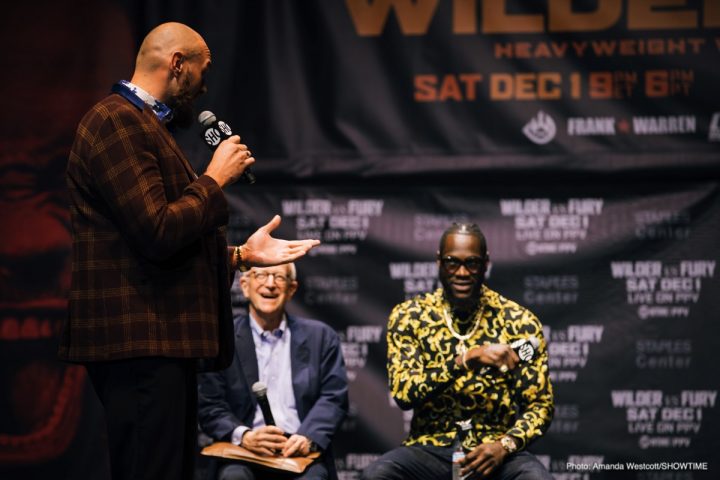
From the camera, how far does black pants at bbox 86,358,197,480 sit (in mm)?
2312

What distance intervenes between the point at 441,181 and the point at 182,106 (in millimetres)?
2501

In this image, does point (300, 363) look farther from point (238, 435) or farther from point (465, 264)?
point (465, 264)

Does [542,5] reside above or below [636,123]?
above

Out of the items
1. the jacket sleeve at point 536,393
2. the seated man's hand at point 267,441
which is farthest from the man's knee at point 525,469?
the seated man's hand at point 267,441

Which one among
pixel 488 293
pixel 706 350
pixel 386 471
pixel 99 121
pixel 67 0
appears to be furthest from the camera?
pixel 67 0

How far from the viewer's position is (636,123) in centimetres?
477

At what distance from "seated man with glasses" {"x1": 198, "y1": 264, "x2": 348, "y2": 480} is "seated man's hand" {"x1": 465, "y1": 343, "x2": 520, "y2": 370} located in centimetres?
80

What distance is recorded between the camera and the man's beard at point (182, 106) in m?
2.50

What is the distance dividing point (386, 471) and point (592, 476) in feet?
4.70

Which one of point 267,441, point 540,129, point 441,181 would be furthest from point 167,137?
point 540,129

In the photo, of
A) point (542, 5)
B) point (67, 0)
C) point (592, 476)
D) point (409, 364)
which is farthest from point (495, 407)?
point (67, 0)

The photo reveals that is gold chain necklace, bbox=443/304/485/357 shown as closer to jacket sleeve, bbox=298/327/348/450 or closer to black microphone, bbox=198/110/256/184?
jacket sleeve, bbox=298/327/348/450

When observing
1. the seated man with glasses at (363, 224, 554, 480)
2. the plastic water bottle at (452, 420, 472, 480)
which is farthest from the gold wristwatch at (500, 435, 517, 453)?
the plastic water bottle at (452, 420, 472, 480)

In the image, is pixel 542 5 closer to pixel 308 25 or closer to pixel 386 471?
pixel 308 25
